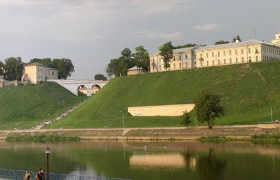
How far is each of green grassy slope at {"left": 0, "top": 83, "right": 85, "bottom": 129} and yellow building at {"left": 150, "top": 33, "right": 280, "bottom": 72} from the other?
33156mm

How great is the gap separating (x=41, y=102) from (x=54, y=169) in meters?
88.1

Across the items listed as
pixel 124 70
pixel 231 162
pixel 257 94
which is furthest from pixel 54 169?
pixel 124 70

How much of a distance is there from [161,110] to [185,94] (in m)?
8.04

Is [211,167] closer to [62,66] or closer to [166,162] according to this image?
[166,162]

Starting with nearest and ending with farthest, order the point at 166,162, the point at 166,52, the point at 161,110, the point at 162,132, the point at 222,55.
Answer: the point at 166,162 → the point at 162,132 → the point at 161,110 → the point at 222,55 → the point at 166,52

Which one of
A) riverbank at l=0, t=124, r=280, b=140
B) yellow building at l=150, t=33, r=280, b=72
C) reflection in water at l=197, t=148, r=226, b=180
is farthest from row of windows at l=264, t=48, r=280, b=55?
reflection in water at l=197, t=148, r=226, b=180

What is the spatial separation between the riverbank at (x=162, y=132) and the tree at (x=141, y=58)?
2219 inches

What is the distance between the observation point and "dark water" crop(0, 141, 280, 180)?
136 feet

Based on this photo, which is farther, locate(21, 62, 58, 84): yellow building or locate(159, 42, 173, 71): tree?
locate(21, 62, 58, 84): yellow building

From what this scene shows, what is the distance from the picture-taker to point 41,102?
134250mm

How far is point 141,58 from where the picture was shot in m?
152

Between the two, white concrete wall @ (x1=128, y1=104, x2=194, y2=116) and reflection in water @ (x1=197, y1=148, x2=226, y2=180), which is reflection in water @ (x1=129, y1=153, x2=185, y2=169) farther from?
white concrete wall @ (x1=128, y1=104, x2=194, y2=116)

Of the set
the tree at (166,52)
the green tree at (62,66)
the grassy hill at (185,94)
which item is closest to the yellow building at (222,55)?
the tree at (166,52)

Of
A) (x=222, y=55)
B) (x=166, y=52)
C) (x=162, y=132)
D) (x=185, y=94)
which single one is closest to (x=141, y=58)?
(x=166, y=52)
